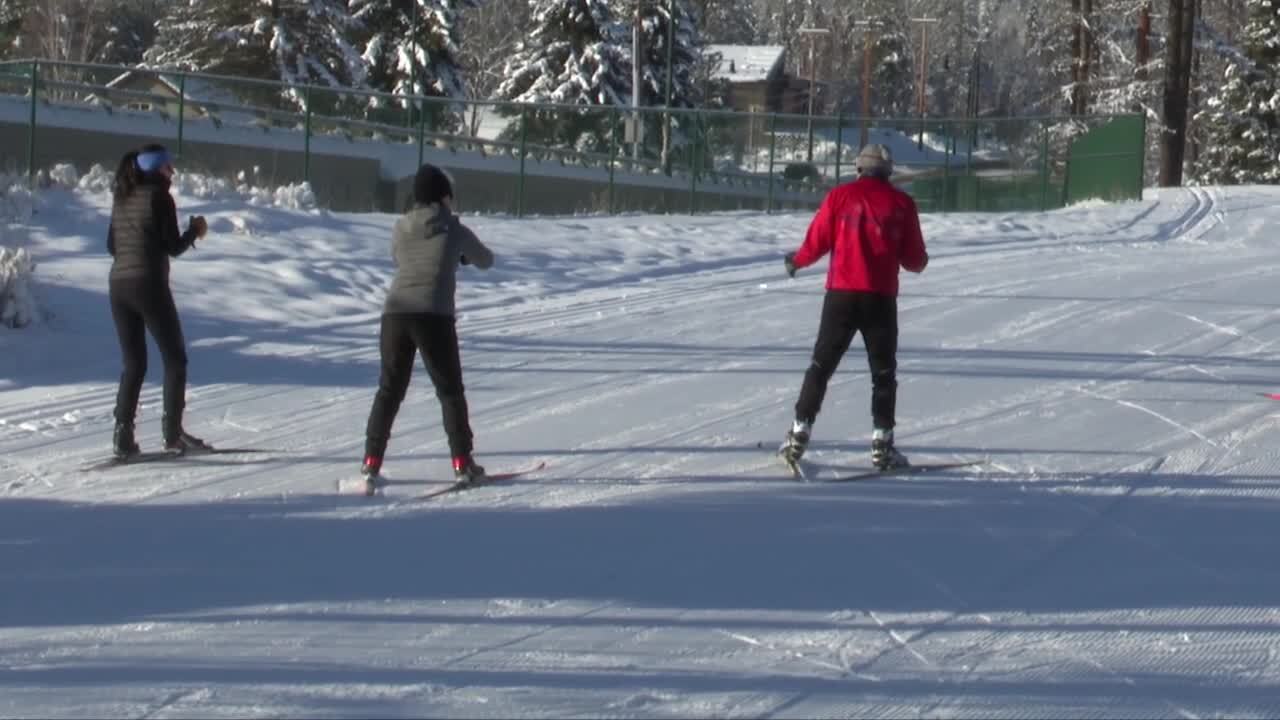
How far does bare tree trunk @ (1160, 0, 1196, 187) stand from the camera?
124 feet

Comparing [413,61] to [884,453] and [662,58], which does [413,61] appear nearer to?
[662,58]

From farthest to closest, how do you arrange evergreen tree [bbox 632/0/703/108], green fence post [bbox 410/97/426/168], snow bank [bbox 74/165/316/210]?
evergreen tree [bbox 632/0/703/108] → green fence post [bbox 410/97/426/168] → snow bank [bbox 74/165/316/210]

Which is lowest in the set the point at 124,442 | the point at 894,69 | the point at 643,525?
the point at 643,525

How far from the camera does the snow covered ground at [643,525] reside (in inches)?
231

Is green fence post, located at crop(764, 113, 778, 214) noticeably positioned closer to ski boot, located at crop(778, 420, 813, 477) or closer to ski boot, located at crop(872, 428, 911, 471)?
ski boot, located at crop(872, 428, 911, 471)

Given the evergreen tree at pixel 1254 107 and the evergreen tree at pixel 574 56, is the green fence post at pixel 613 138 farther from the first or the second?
the evergreen tree at pixel 1254 107

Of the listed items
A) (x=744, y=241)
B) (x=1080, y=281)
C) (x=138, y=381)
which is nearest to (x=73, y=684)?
(x=138, y=381)

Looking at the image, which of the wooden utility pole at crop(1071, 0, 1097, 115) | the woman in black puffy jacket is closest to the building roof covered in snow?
the wooden utility pole at crop(1071, 0, 1097, 115)

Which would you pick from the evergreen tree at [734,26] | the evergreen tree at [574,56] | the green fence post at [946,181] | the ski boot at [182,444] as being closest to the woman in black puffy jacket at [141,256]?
Answer: the ski boot at [182,444]

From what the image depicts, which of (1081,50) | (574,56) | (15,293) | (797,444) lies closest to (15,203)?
(15,293)

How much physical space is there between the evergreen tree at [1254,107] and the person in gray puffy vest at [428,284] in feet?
143

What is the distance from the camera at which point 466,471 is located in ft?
28.2

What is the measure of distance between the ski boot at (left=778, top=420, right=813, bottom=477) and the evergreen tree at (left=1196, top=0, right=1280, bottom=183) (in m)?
42.3

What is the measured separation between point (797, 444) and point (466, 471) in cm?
175
